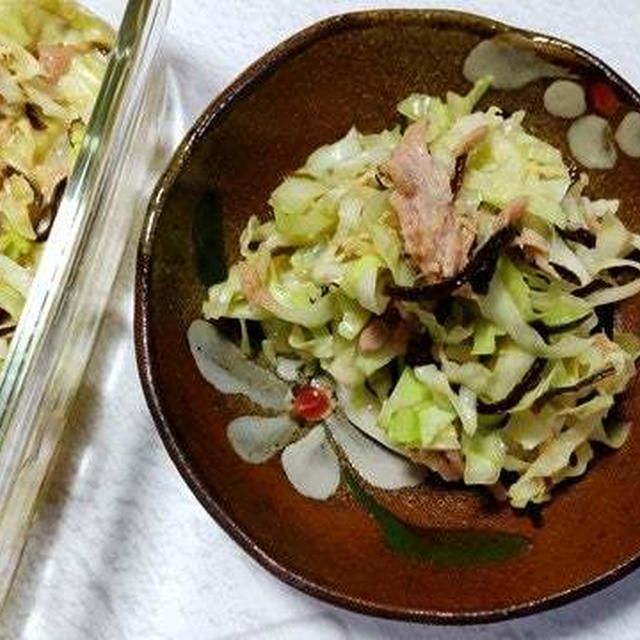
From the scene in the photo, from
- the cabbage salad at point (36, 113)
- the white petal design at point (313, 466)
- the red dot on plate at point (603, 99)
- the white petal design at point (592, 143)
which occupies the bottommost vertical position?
the white petal design at point (313, 466)

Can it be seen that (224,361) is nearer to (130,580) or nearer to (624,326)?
(130,580)

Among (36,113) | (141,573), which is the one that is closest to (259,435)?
(141,573)

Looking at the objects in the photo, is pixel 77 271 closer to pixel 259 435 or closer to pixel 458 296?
pixel 259 435

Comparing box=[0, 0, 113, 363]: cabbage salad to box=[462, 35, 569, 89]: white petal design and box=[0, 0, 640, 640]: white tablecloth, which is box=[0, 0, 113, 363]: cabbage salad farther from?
box=[462, 35, 569, 89]: white petal design

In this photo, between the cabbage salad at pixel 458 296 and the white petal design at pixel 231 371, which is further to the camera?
the white petal design at pixel 231 371

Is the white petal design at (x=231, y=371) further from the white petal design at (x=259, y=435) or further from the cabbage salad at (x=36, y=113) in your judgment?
the cabbage salad at (x=36, y=113)

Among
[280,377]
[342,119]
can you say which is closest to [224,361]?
[280,377]

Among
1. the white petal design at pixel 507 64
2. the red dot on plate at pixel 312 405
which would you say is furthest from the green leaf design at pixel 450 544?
the white petal design at pixel 507 64
